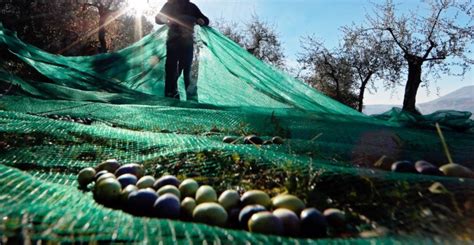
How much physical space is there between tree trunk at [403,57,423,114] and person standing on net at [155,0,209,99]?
1552 cm

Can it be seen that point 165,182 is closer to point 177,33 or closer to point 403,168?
point 403,168

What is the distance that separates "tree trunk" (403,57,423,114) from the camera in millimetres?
21042

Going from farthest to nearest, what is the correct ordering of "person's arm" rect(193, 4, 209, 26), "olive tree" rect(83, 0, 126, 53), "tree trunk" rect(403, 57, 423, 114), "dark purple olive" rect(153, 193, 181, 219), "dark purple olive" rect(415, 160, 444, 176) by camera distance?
"olive tree" rect(83, 0, 126, 53), "tree trunk" rect(403, 57, 423, 114), "person's arm" rect(193, 4, 209, 26), "dark purple olive" rect(415, 160, 444, 176), "dark purple olive" rect(153, 193, 181, 219)

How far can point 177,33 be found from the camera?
7812 millimetres

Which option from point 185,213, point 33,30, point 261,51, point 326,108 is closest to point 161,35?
point 326,108

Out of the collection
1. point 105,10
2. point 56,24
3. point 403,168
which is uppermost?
point 105,10

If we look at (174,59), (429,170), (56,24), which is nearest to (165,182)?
(429,170)

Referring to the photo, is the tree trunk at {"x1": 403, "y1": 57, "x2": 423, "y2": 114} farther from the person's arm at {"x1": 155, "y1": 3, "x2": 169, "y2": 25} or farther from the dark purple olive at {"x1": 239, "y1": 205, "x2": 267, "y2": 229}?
the dark purple olive at {"x1": 239, "y1": 205, "x2": 267, "y2": 229}

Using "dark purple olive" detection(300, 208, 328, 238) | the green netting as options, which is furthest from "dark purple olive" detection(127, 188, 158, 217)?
"dark purple olive" detection(300, 208, 328, 238)

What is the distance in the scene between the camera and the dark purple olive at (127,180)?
214 centimetres

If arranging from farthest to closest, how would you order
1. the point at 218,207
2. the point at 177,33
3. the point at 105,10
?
the point at 105,10, the point at 177,33, the point at 218,207

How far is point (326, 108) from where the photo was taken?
212 inches

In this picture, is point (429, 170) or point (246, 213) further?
point (429, 170)

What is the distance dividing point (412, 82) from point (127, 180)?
21497mm
